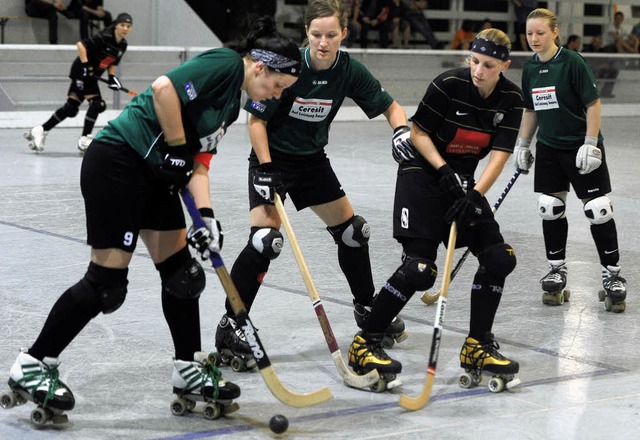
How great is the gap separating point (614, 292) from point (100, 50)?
6.29 meters

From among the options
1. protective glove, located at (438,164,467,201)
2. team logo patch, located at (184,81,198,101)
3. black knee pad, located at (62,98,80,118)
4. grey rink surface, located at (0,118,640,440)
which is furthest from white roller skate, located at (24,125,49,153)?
team logo patch, located at (184,81,198,101)

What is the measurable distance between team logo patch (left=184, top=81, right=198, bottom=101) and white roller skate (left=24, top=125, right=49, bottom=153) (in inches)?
274

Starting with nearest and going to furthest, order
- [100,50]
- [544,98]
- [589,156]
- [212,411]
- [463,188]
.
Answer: [212,411] < [463,188] < [589,156] < [544,98] < [100,50]

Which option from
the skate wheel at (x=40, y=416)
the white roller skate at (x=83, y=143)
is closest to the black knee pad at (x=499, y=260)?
the skate wheel at (x=40, y=416)

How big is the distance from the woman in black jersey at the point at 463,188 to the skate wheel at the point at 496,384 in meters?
0.03

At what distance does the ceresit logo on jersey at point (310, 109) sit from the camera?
13.2ft

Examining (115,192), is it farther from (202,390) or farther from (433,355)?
(433,355)

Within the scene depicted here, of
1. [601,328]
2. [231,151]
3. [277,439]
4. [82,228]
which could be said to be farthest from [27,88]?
[277,439]

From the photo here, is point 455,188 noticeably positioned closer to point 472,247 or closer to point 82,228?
point 472,247

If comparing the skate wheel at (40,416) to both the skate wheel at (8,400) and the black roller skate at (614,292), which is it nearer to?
the skate wheel at (8,400)

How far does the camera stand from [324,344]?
13.9 ft

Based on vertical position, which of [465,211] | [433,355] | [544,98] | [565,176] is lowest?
[433,355]

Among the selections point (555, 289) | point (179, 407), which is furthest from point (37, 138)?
point (179, 407)

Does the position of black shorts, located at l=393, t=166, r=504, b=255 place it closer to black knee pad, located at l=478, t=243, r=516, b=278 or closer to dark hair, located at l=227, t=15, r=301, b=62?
black knee pad, located at l=478, t=243, r=516, b=278
